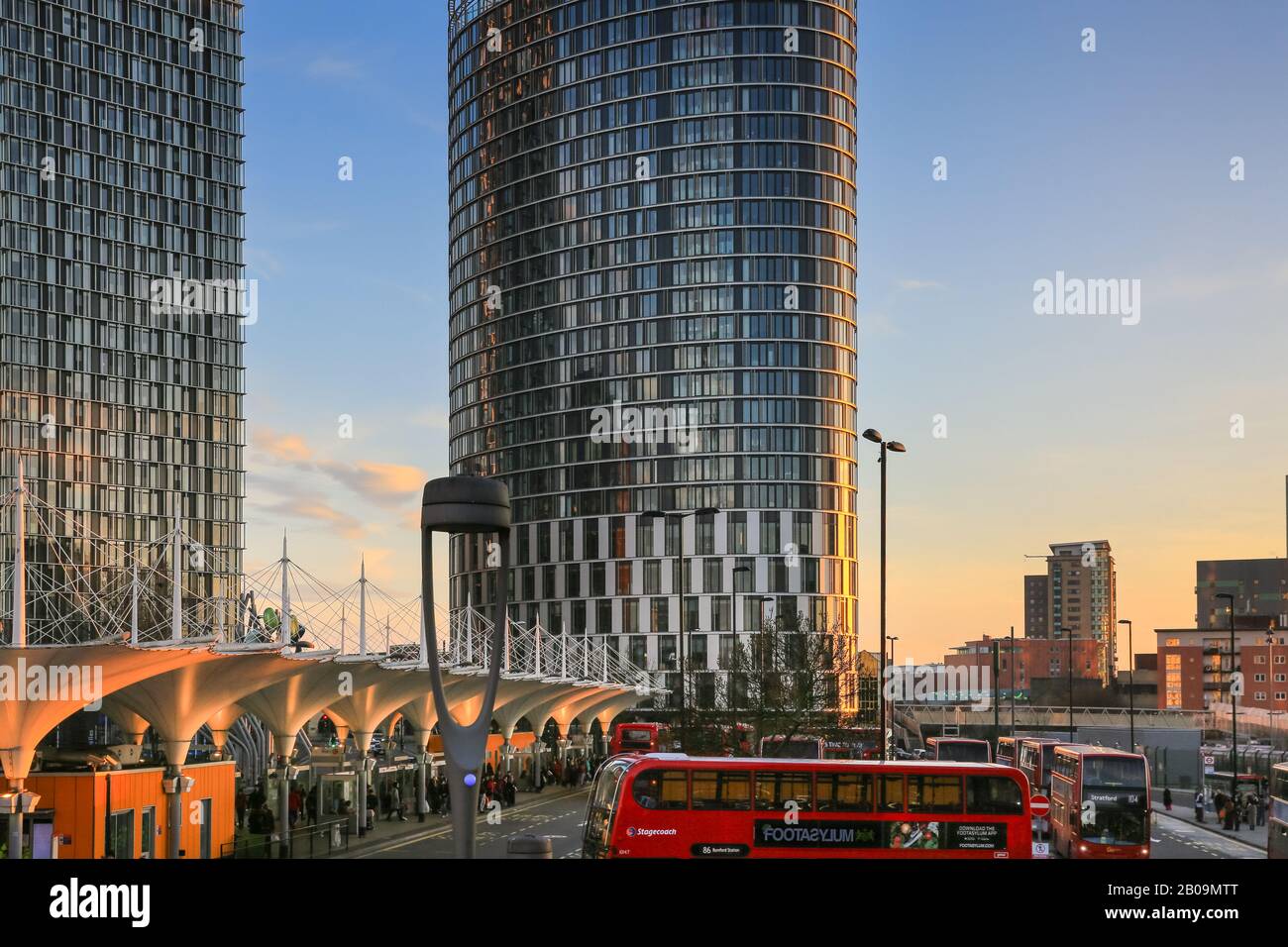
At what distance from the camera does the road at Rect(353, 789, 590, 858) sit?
41.9 m

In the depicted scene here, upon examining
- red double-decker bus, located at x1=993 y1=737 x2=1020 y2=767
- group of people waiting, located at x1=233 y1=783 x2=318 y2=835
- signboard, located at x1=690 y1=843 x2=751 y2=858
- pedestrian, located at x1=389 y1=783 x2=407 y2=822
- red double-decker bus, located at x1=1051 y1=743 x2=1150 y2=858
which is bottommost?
pedestrian, located at x1=389 y1=783 x2=407 y2=822

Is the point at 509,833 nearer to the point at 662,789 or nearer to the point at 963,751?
the point at 963,751

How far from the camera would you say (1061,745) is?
1740 inches

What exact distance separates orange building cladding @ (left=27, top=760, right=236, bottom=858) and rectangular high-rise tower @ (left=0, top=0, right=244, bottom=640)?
95.0 m

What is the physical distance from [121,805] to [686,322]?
120856mm

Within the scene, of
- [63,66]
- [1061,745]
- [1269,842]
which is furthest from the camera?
[63,66]

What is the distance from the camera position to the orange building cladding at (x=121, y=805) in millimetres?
32125

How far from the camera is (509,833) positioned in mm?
48844

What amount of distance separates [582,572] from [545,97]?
5259 centimetres

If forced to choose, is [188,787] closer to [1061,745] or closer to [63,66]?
[1061,745]

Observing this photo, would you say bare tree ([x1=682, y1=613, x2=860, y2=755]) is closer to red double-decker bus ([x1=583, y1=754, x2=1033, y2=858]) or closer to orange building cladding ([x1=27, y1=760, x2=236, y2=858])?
orange building cladding ([x1=27, y1=760, x2=236, y2=858])

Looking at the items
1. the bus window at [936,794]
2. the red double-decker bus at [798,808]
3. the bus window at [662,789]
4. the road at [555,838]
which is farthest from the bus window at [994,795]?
the road at [555,838]

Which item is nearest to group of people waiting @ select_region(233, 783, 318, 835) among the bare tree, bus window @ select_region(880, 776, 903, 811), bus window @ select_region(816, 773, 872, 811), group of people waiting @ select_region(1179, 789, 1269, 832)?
the bare tree
